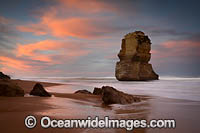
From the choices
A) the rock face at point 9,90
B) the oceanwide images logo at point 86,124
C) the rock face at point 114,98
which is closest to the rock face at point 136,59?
the rock face at point 114,98

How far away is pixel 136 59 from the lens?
2183cm

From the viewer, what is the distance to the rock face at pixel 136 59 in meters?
21.5

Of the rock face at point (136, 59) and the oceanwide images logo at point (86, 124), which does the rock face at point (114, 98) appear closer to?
the oceanwide images logo at point (86, 124)

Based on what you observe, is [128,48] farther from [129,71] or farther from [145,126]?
[145,126]

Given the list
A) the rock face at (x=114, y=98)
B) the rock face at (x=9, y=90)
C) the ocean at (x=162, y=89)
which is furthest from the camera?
the ocean at (x=162, y=89)

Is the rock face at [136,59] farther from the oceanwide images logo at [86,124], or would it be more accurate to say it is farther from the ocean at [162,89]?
the oceanwide images logo at [86,124]

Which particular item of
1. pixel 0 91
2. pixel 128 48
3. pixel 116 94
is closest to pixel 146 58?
pixel 128 48

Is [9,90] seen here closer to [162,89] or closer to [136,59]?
[162,89]

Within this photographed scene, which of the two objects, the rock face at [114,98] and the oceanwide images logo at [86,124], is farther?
the rock face at [114,98]

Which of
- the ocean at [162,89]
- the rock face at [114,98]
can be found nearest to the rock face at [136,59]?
the ocean at [162,89]

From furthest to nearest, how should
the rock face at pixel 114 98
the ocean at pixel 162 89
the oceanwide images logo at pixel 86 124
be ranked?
the ocean at pixel 162 89 < the rock face at pixel 114 98 < the oceanwide images logo at pixel 86 124

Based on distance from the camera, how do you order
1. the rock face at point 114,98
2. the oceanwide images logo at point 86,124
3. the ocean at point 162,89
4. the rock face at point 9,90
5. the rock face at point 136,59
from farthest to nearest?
the rock face at point 136,59 → the ocean at point 162,89 → the rock face at point 114,98 → the rock face at point 9,90 → the oceanwide images logo at point 86,124

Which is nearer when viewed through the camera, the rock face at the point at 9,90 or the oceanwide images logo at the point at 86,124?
the oceanwide images logo at the point at 86,124

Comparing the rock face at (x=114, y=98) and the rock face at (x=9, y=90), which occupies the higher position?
the rock face at (x=9, y=90)
